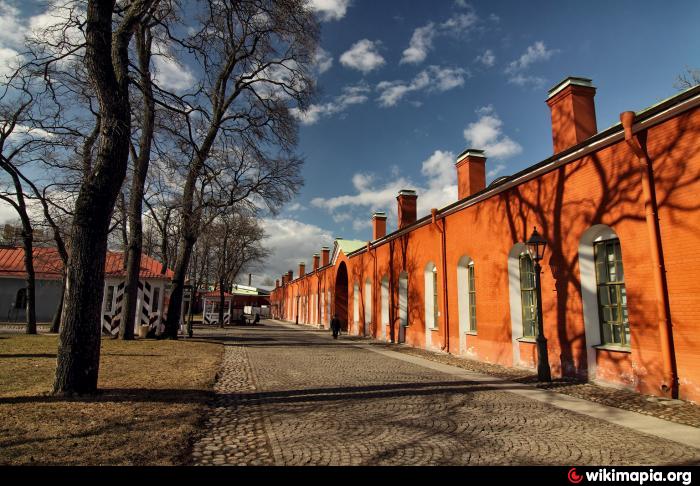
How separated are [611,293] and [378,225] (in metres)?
18.1

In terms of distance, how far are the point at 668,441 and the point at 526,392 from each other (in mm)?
3240

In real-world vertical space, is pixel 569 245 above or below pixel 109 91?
below

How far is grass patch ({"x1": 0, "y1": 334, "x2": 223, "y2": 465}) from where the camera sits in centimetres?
Answer: 400

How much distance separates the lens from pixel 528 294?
37.4ft

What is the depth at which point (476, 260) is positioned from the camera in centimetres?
1334

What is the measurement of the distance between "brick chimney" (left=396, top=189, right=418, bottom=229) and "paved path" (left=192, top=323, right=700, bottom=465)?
13.5 m

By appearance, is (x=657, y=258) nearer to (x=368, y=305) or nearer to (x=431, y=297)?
(x=431, y=297)

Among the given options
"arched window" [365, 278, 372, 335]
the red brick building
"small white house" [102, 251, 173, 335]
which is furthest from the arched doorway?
the red brick building

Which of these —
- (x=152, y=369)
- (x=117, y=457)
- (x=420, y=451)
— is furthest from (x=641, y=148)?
(x=152, y=369)

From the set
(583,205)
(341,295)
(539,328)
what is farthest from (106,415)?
(341,295)
